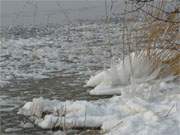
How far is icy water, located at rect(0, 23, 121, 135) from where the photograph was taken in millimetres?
4277

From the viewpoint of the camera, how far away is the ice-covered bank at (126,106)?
323 cm

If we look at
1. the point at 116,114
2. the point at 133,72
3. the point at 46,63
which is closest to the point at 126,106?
the point at 116,114

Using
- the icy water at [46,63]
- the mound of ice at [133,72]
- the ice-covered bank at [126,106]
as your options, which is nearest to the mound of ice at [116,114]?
the ice-covered bank at [126,106]

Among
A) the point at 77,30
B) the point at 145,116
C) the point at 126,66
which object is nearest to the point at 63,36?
the point at 77,30

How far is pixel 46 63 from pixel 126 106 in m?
2.52

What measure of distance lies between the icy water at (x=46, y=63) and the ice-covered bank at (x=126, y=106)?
0.52 ft

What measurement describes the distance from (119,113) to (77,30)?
572 centimetres

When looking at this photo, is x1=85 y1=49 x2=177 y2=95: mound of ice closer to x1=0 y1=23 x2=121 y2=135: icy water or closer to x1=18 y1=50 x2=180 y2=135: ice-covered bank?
x1=18 y1=50 x2=180 y2=135: ice-covered bank

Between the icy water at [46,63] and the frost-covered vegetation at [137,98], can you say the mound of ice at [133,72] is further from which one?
the icy water at [46,63]

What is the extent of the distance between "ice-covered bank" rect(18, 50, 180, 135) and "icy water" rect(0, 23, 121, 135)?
16 cm

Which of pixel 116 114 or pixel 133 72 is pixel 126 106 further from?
pixel 133 72

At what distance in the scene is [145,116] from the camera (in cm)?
335

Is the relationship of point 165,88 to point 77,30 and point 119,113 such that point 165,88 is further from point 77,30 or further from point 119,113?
point 77,30

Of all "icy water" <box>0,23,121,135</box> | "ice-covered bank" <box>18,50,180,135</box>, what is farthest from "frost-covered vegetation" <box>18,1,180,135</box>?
"icy water" <box>0,23,121,135</box>
